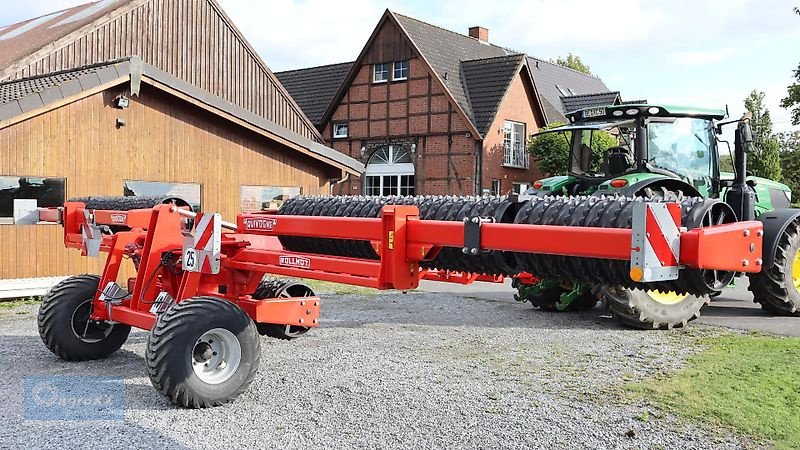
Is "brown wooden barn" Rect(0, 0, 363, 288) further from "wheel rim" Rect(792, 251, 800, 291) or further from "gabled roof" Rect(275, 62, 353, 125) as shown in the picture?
"gabled roof" Rect(275, 62, 353, 125)

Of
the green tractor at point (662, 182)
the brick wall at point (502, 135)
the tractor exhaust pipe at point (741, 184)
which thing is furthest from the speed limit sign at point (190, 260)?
the brick wall at point (502, 135)

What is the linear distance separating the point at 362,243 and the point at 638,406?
2.28 m

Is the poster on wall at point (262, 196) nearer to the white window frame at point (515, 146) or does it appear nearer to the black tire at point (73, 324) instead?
the black tire at point (73, 324)

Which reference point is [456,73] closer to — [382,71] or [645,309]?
[382,71]

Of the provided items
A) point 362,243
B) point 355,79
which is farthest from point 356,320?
point 355,79

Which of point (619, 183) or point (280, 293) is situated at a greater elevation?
point (619, 183)

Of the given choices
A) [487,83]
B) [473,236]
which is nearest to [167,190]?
[473,236]

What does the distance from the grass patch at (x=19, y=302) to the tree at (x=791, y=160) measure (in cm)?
3514

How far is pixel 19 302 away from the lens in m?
10.3

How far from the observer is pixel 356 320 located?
8.98 meters

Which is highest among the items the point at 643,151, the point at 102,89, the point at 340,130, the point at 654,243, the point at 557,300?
the point at 340,130

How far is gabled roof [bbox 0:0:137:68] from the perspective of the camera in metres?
16.2

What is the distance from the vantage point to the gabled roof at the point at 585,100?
110ft

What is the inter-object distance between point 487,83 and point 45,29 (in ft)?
49.2
